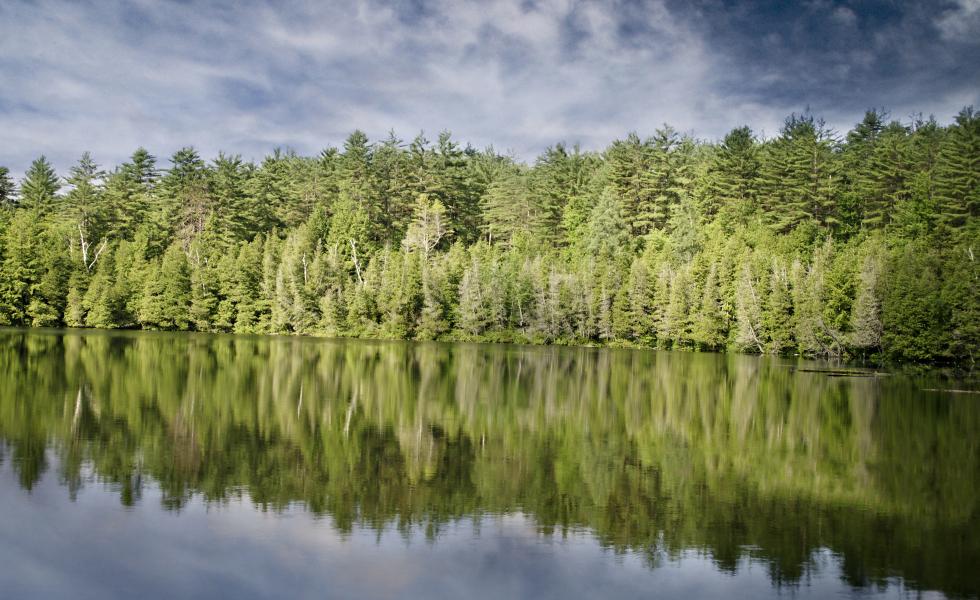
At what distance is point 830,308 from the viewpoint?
6066 centimetres

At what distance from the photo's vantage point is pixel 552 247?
318 feet

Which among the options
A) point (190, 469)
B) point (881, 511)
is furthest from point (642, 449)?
point (190, 469)

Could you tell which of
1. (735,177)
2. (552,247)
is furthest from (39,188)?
(735,177)

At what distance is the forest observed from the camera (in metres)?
61.9

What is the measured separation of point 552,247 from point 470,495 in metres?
83.8

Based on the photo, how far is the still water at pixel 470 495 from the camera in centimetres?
1034

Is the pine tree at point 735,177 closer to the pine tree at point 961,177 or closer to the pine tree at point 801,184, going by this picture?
the pine tree at point 801,184

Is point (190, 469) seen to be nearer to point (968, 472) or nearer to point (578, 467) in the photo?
point (578, 467)

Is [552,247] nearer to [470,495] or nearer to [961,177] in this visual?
[961,177]

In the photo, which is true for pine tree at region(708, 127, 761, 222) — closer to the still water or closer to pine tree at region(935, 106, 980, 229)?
pine tree at region(935, 106, 980, 229)

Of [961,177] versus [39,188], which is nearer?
[961,177]

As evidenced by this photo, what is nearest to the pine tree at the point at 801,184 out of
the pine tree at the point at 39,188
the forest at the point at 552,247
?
the forest at the point at 552,247

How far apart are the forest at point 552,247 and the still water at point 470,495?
116ft

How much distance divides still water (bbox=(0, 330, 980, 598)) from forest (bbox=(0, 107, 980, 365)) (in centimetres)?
3537
